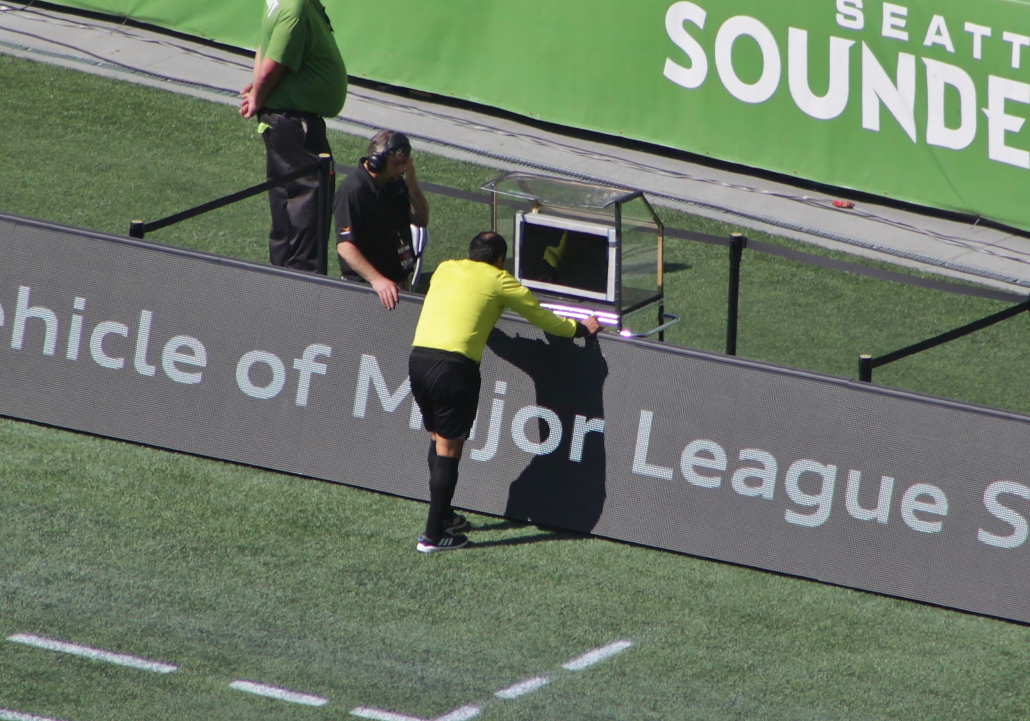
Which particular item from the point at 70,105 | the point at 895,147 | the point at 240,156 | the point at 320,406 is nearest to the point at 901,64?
the point at 895,147

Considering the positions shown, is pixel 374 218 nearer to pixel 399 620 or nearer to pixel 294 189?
pixel 294 189

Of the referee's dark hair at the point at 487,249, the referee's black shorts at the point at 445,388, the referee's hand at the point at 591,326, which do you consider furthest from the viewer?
the referee's hand at the point at 591,326

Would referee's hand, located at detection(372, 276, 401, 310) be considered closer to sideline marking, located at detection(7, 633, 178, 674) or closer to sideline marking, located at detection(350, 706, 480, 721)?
sideline marking, located at detection(7, 633, 178, 674)

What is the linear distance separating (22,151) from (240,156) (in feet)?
6.18

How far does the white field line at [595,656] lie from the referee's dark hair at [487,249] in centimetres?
214

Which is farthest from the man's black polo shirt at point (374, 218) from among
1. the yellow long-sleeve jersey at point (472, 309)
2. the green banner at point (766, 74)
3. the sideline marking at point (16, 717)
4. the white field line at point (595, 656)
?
the green banner at point (766, 74)

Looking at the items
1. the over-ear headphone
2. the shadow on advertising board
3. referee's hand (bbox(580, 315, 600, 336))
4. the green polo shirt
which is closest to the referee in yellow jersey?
referee's hand (bbox(580, 315, 600, 336))

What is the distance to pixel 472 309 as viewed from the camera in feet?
25.4

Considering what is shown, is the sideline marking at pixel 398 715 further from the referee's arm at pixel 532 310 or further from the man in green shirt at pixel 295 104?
the man in green shirt at pixel 295 104

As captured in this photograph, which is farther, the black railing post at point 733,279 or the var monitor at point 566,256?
the var monitor at point 566,256

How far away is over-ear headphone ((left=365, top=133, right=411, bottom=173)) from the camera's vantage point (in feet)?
28.2

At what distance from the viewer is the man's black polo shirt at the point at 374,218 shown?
28.4 ft

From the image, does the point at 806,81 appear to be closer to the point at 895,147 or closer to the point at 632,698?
the point at 895,147

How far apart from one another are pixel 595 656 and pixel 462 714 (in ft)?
2.78
